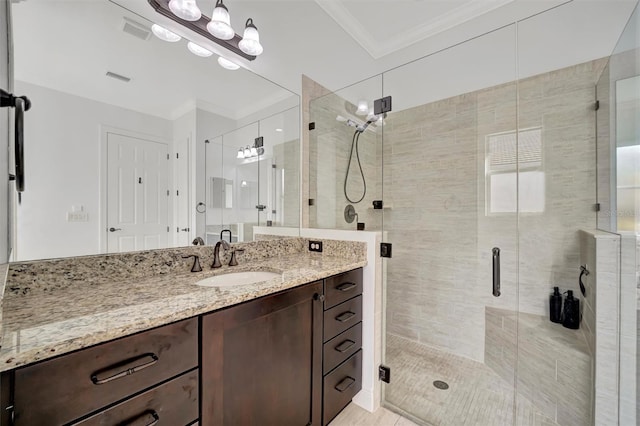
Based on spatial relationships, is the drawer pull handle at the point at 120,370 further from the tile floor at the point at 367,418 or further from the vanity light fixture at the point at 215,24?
the vanity light fixture at the point at 215,24

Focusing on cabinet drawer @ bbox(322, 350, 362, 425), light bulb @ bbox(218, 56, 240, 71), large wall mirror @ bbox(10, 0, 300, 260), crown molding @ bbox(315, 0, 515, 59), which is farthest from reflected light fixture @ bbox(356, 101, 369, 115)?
cabinet drawer @ bbox(322, 350, 362, 425)

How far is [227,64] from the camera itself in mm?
1750

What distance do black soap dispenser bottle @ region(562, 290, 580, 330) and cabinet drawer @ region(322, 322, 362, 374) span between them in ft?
4.67

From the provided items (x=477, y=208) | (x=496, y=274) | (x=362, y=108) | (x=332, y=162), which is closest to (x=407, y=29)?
(x=362, y=108)

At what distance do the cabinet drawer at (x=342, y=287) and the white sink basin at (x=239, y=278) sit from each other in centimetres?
31

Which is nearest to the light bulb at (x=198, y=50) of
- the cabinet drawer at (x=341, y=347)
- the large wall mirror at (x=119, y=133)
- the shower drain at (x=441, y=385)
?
the large wall mirror at (x=119, y=133)

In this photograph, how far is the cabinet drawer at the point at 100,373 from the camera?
0.61m

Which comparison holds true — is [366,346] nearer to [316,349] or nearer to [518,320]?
[316,349]

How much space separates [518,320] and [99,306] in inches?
96.5

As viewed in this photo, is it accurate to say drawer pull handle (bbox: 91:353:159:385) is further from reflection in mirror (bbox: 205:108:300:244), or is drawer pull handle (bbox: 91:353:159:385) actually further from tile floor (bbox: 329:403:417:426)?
tile floor (bbox: 329:403:417:426)

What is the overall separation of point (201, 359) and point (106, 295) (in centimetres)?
49

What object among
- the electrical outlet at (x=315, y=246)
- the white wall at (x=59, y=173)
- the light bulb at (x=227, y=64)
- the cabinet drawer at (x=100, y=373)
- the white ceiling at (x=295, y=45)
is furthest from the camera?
the electrical outlet at (x=315, y=246)

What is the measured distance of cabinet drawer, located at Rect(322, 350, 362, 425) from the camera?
4.89 feet

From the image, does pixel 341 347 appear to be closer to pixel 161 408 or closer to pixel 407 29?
pixel 161 408
